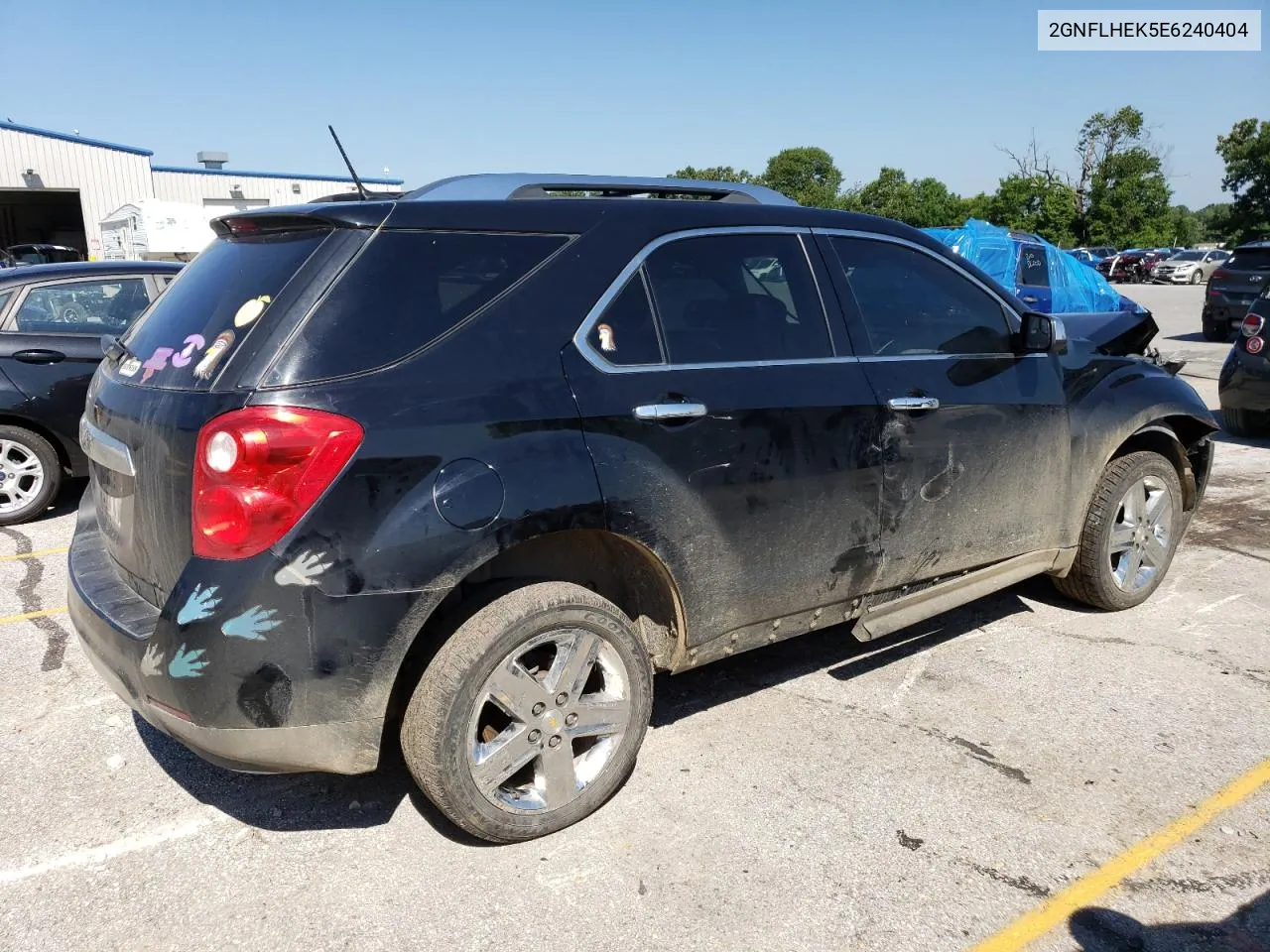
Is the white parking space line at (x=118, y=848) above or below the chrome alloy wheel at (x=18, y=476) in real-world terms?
below

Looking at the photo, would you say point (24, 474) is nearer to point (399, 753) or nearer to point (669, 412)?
point (399, 753)

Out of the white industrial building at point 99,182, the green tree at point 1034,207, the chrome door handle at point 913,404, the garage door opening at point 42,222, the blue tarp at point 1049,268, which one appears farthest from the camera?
the green tree at point 1034,207

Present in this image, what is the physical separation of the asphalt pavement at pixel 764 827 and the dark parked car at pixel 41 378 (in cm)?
265

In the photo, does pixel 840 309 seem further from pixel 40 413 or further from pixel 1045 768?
pixel 40 413

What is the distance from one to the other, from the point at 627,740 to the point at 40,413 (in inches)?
210

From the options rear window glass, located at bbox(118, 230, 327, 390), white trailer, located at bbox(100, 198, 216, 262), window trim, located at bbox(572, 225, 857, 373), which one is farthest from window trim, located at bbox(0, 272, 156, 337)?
white trailer, located at bbox(100, 198, 216, 262)

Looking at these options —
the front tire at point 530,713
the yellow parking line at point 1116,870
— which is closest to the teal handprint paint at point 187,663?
the front tire at point 530,713

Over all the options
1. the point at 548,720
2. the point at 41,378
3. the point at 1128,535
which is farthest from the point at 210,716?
the point at 41,378

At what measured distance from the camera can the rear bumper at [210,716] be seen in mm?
2432

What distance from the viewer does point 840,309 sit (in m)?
3.47

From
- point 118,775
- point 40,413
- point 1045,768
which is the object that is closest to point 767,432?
point 1045,768

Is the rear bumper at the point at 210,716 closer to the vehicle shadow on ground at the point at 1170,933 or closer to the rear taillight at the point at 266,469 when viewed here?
the rear taillight at the point at 266,469

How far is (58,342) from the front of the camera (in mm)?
6516

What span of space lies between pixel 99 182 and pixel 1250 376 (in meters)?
39.5
